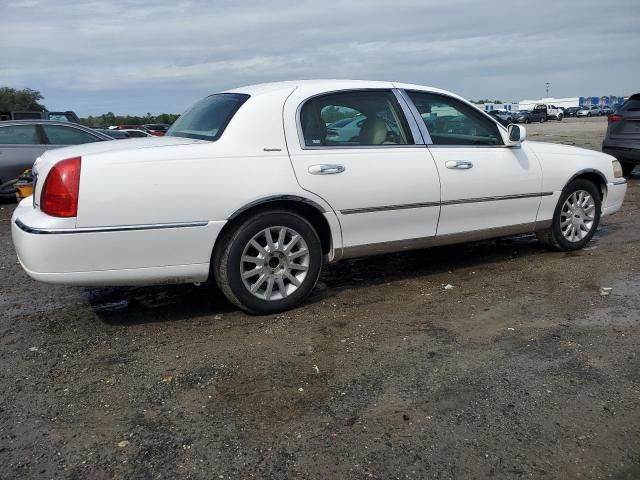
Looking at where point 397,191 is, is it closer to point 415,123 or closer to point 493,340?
point 415,123

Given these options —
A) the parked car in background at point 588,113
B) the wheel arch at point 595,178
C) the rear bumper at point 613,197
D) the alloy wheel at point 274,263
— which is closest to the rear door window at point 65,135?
the alloy wheel at point 274,263

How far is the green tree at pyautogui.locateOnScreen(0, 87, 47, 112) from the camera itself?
5867 cm

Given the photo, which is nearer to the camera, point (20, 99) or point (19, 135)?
point (19, 135)

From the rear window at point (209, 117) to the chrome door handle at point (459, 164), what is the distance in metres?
1.69

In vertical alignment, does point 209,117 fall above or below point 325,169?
above

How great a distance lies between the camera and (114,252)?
379 centimetres

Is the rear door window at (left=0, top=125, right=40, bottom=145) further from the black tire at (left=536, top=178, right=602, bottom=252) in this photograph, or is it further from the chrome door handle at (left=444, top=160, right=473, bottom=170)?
the black tire at (left=536, top=178, right=602, bottom=252)

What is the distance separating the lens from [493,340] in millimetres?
3820

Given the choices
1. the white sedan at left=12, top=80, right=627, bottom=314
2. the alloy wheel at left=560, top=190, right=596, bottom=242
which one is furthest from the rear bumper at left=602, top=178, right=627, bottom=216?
the white sedan at left=12, top=80, right=627, bottom=314

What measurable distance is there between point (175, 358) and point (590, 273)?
3.63m

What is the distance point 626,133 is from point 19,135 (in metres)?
10.4

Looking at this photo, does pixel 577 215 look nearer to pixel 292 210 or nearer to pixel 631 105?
pixel 292 210

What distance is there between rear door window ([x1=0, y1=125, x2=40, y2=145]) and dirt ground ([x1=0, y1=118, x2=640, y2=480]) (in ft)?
19.5

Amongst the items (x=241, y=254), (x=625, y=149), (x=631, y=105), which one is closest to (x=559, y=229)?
(x=241, y=254)
